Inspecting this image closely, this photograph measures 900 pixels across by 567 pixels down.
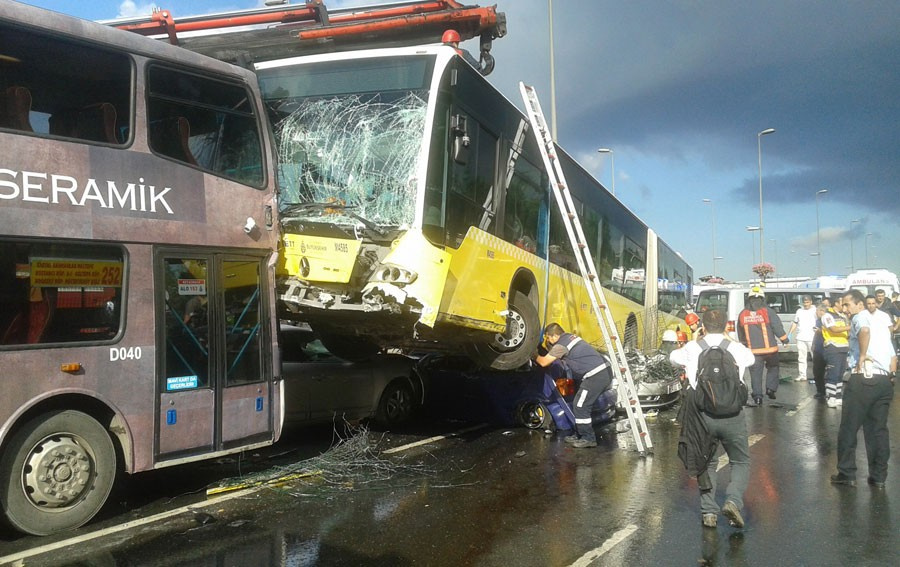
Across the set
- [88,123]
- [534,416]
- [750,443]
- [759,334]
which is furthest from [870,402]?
[88,123]

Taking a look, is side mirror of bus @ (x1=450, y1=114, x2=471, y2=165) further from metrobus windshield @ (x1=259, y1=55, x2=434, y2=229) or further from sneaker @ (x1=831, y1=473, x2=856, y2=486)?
sneaker @ (x1=831, y1=473, x2=856, y2=486)

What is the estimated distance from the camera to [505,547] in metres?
5.27

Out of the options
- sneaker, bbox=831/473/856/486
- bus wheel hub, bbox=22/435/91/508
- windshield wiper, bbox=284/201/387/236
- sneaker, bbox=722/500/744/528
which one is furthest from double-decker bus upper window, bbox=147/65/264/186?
sneaker, bbox=831/473/856/486

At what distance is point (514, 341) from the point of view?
28.6 feet

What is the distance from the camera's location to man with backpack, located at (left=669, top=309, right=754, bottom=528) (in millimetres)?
5625

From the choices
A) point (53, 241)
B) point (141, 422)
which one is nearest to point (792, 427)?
point (141, 422)

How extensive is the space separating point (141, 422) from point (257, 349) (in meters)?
1.33

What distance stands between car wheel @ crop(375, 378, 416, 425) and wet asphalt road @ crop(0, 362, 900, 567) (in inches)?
56.3

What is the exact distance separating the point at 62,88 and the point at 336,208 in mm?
2512

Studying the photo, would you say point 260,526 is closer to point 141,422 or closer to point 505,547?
point 141,422

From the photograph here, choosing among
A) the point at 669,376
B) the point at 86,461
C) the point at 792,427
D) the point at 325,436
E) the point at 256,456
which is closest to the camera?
the point at 86,461

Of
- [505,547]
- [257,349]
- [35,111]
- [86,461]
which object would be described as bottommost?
[505,547]

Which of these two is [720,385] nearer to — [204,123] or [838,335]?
[204,123]

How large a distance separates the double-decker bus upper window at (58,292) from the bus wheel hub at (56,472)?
2.74ft
